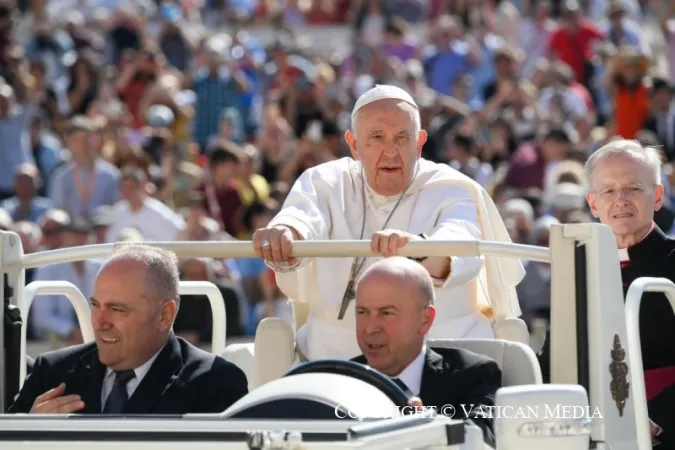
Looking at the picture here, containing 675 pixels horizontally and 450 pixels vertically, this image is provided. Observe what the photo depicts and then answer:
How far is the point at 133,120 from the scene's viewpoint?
62.1ft

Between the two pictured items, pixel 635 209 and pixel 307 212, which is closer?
pixel 635 209

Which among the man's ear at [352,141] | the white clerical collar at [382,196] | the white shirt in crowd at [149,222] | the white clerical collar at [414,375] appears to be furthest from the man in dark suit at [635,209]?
the white shirt in crowd at [149,222]

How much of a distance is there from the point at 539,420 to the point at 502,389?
0.55 feet

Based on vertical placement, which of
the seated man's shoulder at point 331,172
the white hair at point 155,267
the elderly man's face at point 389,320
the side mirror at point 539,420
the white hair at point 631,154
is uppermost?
the seated man's shoulder at point 331,172

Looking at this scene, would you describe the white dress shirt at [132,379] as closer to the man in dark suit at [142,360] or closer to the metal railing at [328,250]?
the man in dark suit at [142,360]

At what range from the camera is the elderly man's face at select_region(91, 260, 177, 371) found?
586cm

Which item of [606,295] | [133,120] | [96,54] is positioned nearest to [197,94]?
[133,120]

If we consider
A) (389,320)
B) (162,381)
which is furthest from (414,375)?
(162,381)

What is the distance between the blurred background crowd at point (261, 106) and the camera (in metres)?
14.5

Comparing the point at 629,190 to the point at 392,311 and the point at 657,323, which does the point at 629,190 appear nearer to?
the point at 657,323

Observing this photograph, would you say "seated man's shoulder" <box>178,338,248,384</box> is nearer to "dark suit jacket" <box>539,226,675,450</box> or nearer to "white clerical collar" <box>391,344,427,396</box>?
"white clerical collar" <box>391,344,427,396</box>

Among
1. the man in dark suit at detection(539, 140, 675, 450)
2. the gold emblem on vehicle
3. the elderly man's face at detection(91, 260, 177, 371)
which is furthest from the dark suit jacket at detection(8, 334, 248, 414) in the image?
the man in dark suit at detection(539, 140, 675, 450)

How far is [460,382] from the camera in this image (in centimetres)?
577

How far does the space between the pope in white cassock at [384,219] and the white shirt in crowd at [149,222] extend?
740cm
